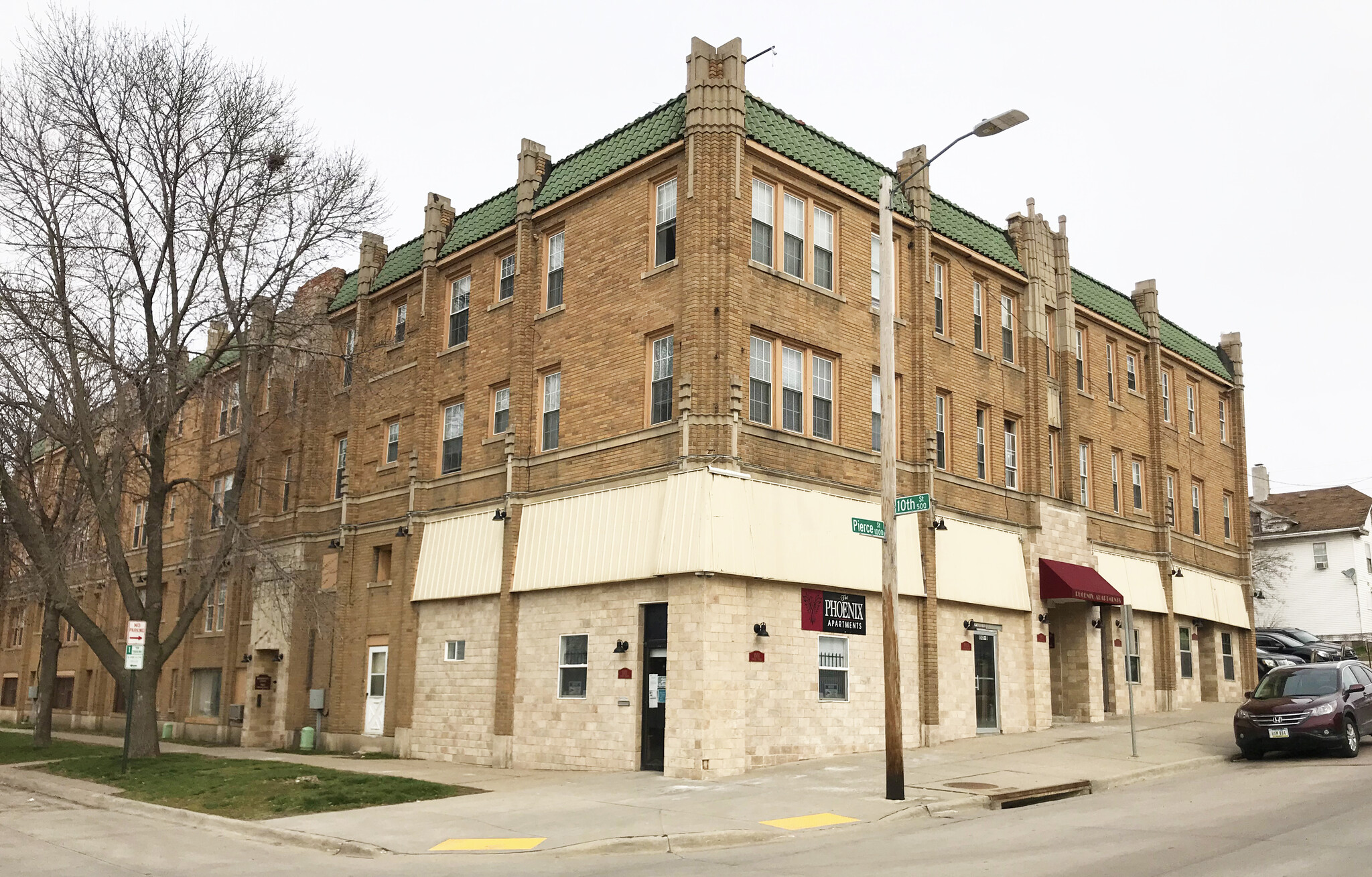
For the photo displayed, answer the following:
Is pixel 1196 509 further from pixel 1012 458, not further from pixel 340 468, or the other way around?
pixel 340 468

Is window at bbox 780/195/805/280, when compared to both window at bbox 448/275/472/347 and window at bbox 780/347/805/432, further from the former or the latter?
window at bbox 448/275/472/347

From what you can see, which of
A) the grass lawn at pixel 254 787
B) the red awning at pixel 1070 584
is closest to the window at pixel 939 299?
the red awning at pixel 1070 584

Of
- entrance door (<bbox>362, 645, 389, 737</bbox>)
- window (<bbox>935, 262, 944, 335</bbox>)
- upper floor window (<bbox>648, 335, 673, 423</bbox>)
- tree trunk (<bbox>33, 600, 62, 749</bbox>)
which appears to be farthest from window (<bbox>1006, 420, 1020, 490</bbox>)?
tree trunk (<bbox>33, 600, 62, 749</bbox>)

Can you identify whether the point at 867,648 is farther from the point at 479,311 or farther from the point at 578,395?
the point at 479,311

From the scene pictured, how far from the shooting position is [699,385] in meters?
20.1

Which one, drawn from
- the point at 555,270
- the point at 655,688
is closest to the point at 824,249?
the point at 555,270

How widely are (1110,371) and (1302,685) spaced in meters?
14.1

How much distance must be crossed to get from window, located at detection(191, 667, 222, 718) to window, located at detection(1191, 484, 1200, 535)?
30729 mm

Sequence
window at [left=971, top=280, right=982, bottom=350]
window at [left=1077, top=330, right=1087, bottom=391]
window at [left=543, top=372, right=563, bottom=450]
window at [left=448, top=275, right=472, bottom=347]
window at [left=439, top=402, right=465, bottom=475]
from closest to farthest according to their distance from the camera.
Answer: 1. window at [left=543, top=372, right=563, bottom=450]
2. window at [left=439, top=402, right=465, bottom=475]
3. window at [left=971, top=280, right=982, bottom=350]
4. window at [left=448, top=275, right=472, bottom=347]
5. window at [left=1077, top=330, right=1087, bottom=391]

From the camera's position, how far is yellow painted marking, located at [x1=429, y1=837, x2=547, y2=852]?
1295 centimetres

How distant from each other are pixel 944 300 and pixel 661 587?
10671mm

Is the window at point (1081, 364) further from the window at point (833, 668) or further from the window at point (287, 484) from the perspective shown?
the window at point (287, 484)

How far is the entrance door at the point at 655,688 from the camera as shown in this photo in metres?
20.0

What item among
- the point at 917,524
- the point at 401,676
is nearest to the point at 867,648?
the point at 917,524
